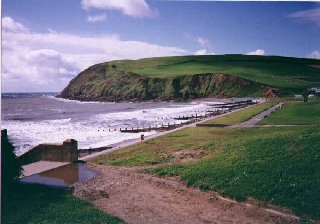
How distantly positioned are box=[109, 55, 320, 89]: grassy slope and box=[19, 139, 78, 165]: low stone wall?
83.1 meters

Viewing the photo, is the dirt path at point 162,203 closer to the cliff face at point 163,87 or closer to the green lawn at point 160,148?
the green lawn at point 160,148

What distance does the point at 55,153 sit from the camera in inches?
827

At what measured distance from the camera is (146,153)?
22828 millimetres

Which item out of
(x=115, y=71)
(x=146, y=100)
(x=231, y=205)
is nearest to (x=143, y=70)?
(x=115, y=71)

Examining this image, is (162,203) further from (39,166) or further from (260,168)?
(39,166)

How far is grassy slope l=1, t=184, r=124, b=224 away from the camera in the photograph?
11266 mm

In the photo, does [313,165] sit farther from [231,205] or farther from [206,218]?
[206,218]

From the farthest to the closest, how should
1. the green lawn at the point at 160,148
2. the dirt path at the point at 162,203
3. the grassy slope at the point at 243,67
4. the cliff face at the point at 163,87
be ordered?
the cliff face at the point at 163,87 < the grassy slope at the point at 243,67 < the green lawn at the point at 160,148 < the dirt path at the point at 162,203

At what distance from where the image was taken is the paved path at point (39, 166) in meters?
18.3

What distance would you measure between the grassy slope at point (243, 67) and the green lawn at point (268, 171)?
81.0 meters

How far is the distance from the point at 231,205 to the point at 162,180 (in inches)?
154

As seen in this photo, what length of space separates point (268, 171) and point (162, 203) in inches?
178

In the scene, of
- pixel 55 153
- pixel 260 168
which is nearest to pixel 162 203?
pixel 260 168

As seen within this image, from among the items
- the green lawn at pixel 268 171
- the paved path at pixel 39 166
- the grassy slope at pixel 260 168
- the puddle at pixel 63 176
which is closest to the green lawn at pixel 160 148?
the grassy slope at pixel 260 168
